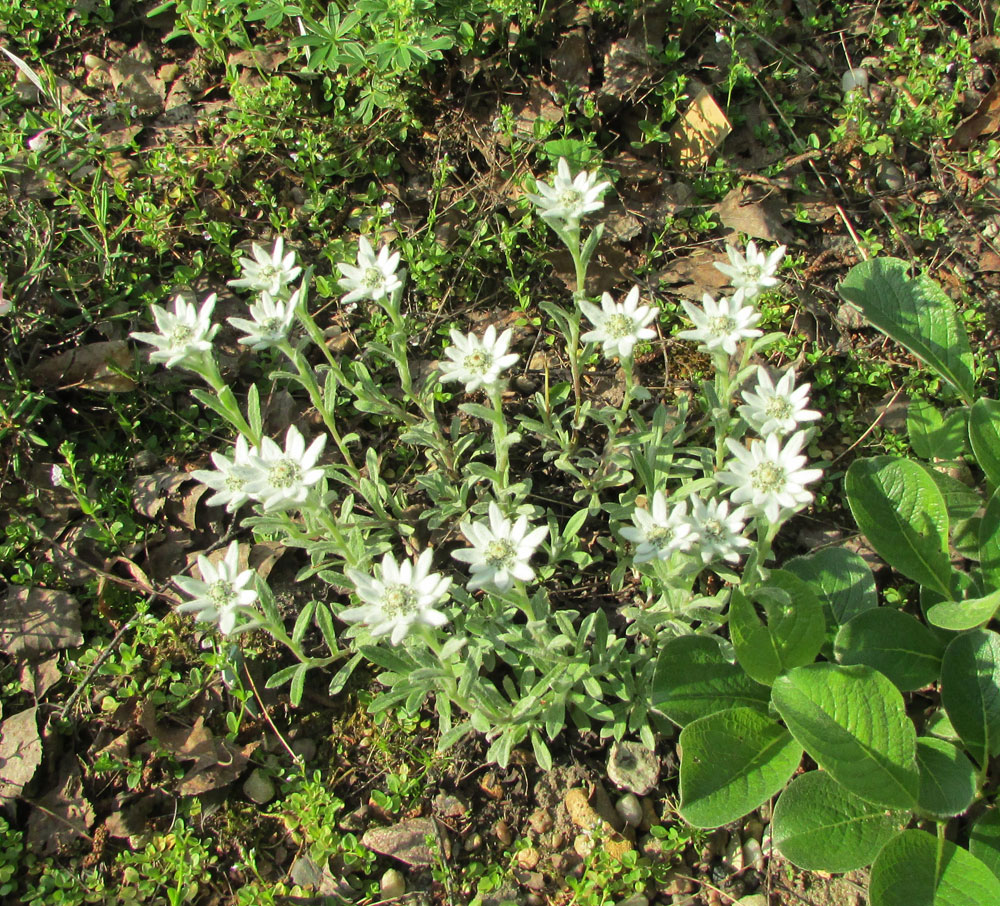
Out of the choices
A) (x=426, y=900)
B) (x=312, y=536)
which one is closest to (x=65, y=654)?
(x=312, y=536)

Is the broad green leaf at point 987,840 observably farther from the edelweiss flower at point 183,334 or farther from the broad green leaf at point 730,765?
the edelweiss flower at point 183,334

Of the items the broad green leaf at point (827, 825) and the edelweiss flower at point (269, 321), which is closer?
the broad green leaf at point (827, 825)

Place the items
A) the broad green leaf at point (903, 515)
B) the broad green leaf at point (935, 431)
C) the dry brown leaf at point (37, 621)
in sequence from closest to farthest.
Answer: the broad green leaf at point (903, 515), the dry brown leaf at point (37, 621), the broad green leaf at point (935, 431)

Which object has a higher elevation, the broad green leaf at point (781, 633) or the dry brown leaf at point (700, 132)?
the dry brown leaf at point (700, 132)

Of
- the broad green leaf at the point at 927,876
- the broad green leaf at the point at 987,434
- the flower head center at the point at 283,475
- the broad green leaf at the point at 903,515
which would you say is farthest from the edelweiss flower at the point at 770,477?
the flower head center at the point at 283,475

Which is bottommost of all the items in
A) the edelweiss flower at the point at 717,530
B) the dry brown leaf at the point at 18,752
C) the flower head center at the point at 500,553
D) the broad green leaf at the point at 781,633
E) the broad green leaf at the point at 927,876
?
the dry brown leaf at the point at 18,752

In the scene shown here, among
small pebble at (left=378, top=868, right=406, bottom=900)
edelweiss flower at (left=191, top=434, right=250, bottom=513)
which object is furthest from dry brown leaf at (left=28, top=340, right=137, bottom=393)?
small pebble at (left=378, top=868, right=406, bottom=900)
